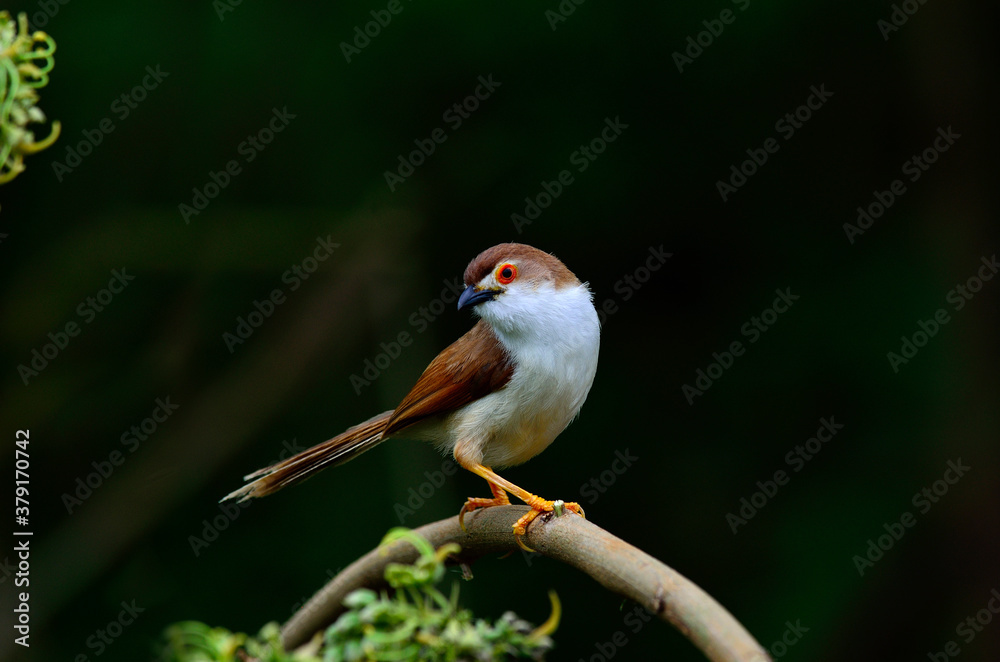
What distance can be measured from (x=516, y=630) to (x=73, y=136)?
5.39 meters

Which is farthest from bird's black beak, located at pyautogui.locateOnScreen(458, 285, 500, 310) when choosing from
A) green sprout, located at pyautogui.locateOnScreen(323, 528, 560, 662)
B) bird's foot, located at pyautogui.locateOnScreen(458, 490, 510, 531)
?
green sprout, located at pyautogui.locateOnScreen(323, 528, 560, 662)

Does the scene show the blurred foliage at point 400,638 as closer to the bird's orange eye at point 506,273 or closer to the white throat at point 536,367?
the white throat at point 536,367

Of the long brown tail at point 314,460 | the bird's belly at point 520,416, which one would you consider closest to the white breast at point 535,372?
the bird's belly at point 520,416

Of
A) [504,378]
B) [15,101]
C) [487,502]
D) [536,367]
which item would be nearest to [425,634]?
[15,101]

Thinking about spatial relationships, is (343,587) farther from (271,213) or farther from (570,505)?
(271,213)

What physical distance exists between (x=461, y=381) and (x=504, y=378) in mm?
199

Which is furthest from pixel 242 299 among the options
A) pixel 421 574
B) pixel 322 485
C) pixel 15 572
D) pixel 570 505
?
pixel 421 574

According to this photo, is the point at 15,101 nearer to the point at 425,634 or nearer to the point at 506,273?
the point at 425,634

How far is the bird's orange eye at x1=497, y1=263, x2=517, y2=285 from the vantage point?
12.0 feet

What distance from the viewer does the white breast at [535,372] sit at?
3500 millimetres

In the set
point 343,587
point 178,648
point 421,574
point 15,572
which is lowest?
point 15,572

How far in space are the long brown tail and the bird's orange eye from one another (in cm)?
78

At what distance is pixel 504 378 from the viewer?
3619 mm

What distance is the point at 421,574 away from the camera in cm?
138
